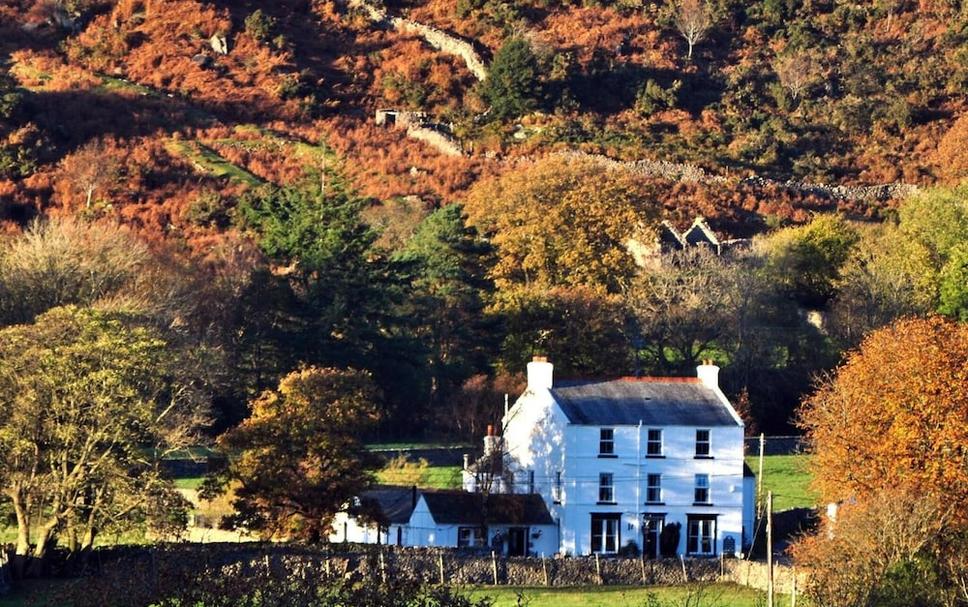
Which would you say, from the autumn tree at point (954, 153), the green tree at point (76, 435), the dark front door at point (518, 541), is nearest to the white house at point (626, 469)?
the dark front door at point (518, 541)

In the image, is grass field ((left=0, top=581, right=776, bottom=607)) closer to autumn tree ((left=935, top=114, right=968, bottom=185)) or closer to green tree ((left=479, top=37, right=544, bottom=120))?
autumn tree ((left=935, top=114, right=968, bottom=185))

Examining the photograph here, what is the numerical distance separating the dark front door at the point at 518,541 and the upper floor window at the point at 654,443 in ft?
17.4

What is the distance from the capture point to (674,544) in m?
64.3

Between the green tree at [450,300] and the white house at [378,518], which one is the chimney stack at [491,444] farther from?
the green tree at [450,300]

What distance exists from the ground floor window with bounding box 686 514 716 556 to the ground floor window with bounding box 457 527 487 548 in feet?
22.7

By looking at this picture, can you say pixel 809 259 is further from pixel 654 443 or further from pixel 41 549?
pixel 41 549

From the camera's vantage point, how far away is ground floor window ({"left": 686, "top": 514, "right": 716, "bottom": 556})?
211 ft

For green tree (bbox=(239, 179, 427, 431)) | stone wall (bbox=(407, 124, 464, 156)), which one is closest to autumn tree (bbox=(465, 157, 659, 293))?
green tree (bbox=(239, 179, 427, 431))

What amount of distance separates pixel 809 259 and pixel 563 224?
1307cm

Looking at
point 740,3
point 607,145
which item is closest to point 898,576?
point 607,145


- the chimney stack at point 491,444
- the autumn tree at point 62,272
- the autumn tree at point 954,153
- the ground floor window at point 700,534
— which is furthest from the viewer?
the autumn tree at point 954,153

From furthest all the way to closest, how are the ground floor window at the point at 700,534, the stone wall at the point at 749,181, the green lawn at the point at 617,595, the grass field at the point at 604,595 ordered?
1. the stone wall at the point at 749,181
2. the ground floor window at the point at 700,534
3. the green lawn at the point at 617,595
4. the grass field at the point at 604,595

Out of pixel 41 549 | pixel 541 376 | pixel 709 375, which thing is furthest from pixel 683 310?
pixel 41 549

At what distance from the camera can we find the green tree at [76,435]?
55375 millimetres
